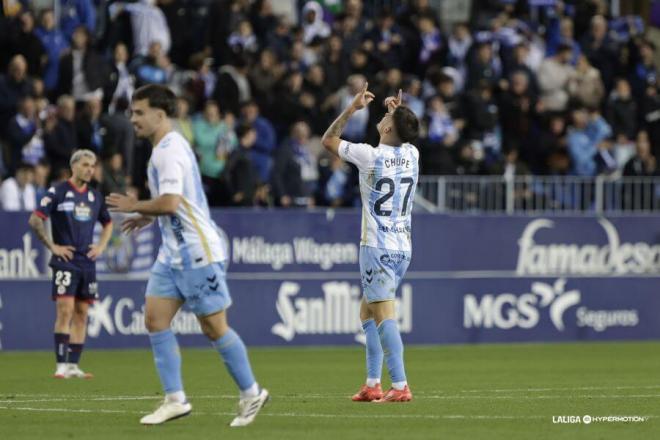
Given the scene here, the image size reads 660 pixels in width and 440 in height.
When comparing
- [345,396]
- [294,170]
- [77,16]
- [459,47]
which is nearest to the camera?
[345,396]

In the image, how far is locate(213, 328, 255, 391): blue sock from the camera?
10.3 m

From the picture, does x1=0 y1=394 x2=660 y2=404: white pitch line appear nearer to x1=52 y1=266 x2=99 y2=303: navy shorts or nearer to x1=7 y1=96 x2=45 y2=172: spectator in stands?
x1=52 y1=266 x2=99 y2=303: navy shorts

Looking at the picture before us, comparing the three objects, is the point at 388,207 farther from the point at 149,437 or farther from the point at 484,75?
the point at 484,75

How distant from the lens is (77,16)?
993 inches

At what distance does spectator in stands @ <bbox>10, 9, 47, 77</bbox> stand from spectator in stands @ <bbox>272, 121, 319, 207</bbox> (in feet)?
13.4

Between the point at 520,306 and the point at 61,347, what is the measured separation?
32.1 ft

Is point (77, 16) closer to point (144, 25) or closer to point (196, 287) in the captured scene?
point (144, 25)

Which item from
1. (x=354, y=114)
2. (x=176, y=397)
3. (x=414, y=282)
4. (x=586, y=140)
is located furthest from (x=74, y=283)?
(x=586, y=140)

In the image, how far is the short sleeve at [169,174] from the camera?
33.6ft

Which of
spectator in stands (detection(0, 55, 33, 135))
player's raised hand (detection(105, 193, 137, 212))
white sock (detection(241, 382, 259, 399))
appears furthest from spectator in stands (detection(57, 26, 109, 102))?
white sock (detection(241, 382, 259, 399))

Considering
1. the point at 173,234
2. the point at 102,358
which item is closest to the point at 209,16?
the point at 102,358

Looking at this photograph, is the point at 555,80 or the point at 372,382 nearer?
the point at 372,382

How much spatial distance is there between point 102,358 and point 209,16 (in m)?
7.95

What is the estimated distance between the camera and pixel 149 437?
9984 millimetres
